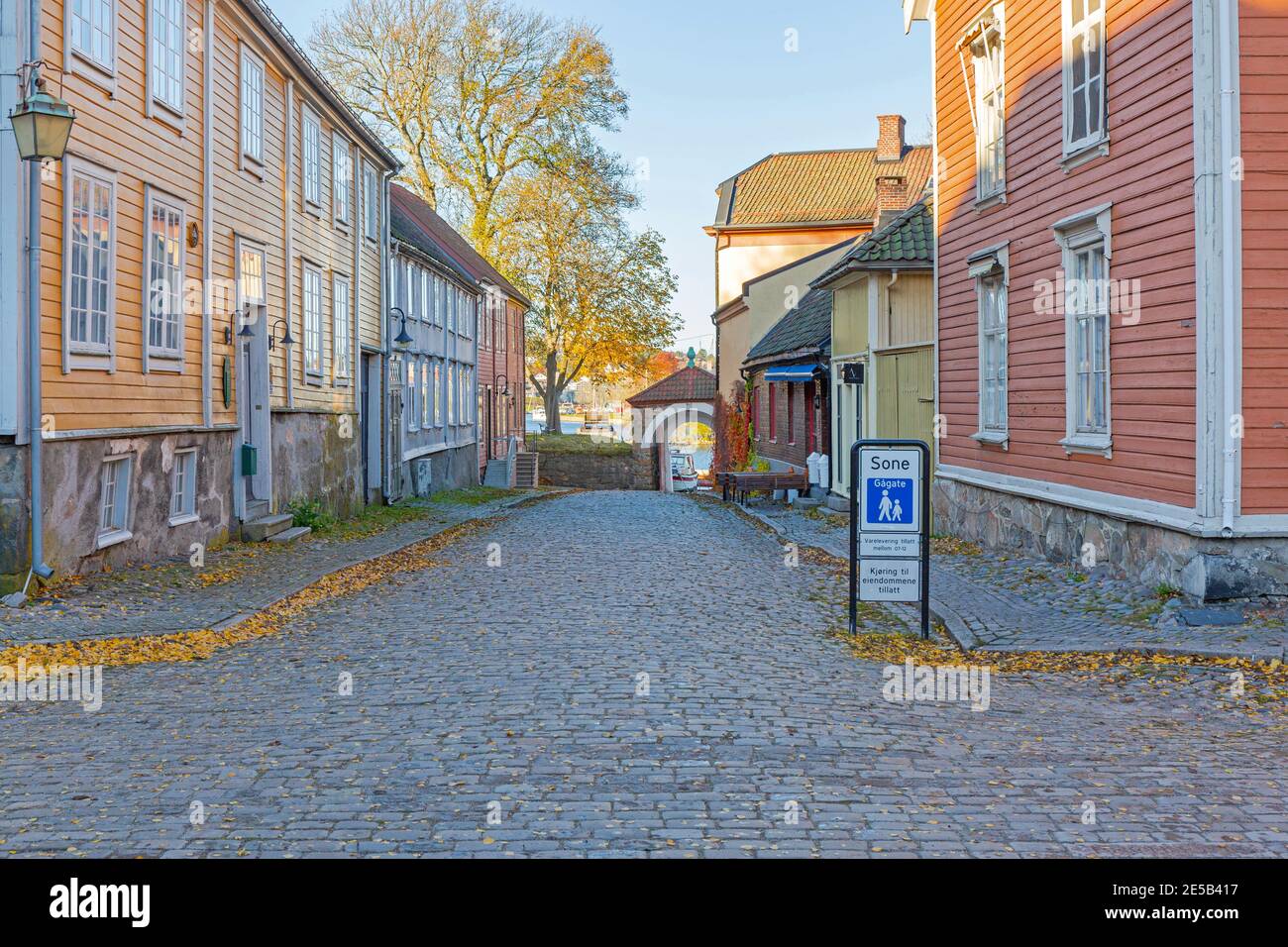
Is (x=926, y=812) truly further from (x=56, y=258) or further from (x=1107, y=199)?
(x=56, y=258)

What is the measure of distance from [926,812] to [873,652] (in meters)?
4.18

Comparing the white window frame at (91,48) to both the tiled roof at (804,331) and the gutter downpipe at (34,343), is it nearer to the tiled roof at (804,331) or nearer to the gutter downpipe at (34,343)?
the gutter downpipe at (34,343)

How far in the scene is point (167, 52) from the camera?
1470 cm

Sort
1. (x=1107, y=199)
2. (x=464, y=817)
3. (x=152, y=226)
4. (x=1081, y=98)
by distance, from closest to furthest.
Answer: (x=464, y=817) → (x=1107, y=199) → (x=1081, y=98) → (x=152, y=226)

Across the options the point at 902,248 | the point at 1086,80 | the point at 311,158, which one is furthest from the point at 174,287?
the point at 902,248

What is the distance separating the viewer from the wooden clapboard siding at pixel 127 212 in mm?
11641

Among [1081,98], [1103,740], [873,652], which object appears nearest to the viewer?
[1103,740]

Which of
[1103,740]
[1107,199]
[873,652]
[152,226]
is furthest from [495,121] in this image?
[1103,740]

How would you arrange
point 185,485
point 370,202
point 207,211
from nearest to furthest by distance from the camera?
point 185,485, point 207,211, point 370,202

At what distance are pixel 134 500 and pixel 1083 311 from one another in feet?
33.3

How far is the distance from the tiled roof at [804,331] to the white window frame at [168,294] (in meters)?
14.5

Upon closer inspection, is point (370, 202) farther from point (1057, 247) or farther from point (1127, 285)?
point (1127, 285)

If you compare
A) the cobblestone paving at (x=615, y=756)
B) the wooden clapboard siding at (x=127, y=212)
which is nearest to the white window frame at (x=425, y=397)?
the wooden clapboard siding at (x=127, y=212)

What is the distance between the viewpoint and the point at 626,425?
83312 millimetres
